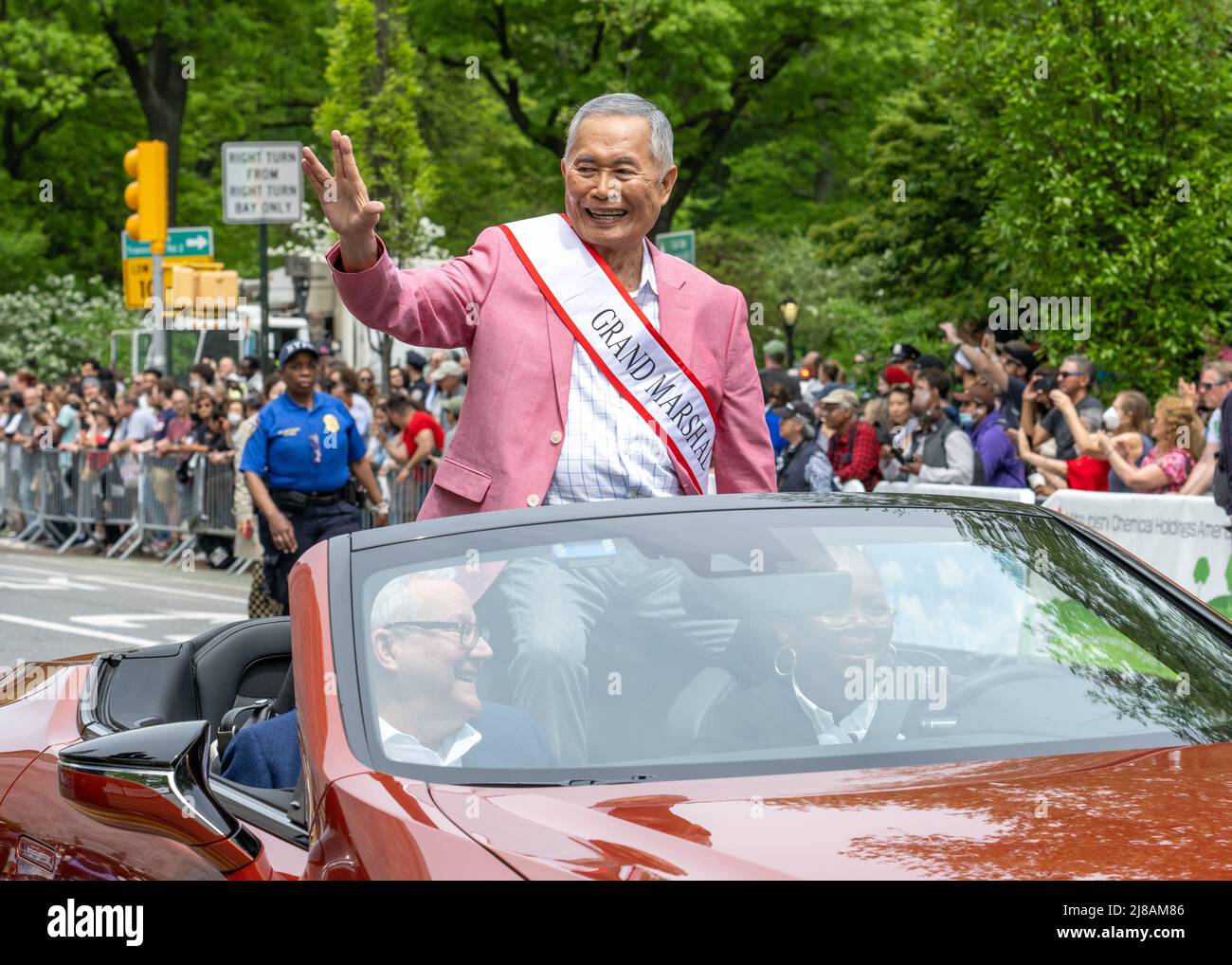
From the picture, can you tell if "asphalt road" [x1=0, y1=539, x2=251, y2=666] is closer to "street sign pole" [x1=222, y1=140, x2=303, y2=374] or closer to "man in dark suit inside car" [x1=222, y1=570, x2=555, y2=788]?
"street sign pole" [x1=222, y1=140, x2=303, y2=374]

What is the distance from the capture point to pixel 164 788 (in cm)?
308

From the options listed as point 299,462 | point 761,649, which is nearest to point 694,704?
point 761,649

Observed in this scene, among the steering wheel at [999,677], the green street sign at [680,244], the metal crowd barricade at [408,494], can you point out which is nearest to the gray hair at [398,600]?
the steering wheel at [999,677]

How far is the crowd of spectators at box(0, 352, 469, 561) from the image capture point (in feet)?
55.4

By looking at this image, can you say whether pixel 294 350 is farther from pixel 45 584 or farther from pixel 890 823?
pixel 890 823

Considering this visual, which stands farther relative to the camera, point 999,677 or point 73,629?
point 73,629

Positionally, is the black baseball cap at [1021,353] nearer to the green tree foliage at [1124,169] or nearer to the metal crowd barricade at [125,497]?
the green tree foliage at [1124,169]

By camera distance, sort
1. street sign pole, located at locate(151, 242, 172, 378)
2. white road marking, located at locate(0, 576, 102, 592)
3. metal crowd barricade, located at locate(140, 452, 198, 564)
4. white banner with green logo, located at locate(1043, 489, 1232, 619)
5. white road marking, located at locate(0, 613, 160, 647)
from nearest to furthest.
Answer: white banner with green logo, located at locate(1043, 489, 1232, 619), white road marking, located at locate(0, 613, 160, 647), white road marking, located at locate(0, 576, 102, 592), metal crowd barricade, located at locate(140, 452, 198, 564), street sign pole, located at locate(151, 242, 172, 378)

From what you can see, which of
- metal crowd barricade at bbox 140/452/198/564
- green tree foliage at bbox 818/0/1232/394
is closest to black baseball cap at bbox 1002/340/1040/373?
green tree foliage at bbox 818/0/1232/394

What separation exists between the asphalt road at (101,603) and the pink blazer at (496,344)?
7.06 metres

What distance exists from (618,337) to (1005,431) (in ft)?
27.6

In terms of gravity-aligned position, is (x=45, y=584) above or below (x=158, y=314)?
below

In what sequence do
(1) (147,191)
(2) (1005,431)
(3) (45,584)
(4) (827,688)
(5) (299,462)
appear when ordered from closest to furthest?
(4) (827,688)
(5) (299,462)
(2) (1005,431)
(3) (45,584)
(1) (147,191)

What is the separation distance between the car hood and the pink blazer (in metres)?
1.55
